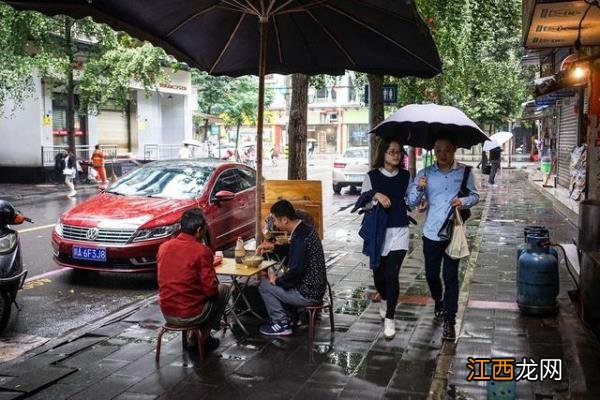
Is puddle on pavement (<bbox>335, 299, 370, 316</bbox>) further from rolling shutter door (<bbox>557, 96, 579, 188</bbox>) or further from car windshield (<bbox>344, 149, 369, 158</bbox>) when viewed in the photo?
car windshield (<bbox>344, 149, 369, 158</bbox>)

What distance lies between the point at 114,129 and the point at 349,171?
1344 centimetres

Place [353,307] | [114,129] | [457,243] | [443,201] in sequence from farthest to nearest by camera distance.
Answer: [114,129] → [353,307] → [443,201] → [457,243]

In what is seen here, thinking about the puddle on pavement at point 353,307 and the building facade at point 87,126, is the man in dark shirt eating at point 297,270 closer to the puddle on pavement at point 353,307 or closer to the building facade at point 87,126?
the puddle on pavement at point 353,307

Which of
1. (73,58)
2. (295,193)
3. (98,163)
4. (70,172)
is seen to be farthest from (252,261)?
(73,58)

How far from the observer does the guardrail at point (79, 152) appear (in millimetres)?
23517

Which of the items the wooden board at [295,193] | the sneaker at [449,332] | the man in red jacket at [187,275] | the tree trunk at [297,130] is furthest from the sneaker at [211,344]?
the tree trunk at [297,130]

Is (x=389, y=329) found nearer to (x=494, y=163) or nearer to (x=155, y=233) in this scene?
(x=155, y=233)

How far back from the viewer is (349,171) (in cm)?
2119

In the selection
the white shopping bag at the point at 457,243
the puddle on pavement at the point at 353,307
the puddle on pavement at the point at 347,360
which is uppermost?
the white shopping bag at the point at 457,243

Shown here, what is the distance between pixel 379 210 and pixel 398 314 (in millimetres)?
1447

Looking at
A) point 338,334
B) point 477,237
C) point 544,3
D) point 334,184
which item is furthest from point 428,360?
point 334,184

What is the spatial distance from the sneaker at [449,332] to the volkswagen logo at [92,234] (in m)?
4.63

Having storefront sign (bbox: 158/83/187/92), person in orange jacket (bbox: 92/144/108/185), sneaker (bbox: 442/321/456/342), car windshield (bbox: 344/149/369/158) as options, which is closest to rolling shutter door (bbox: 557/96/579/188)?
car windshield (bbox: 344/149/369/158)

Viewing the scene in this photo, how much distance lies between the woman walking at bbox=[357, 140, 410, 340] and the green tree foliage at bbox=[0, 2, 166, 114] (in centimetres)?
1583
